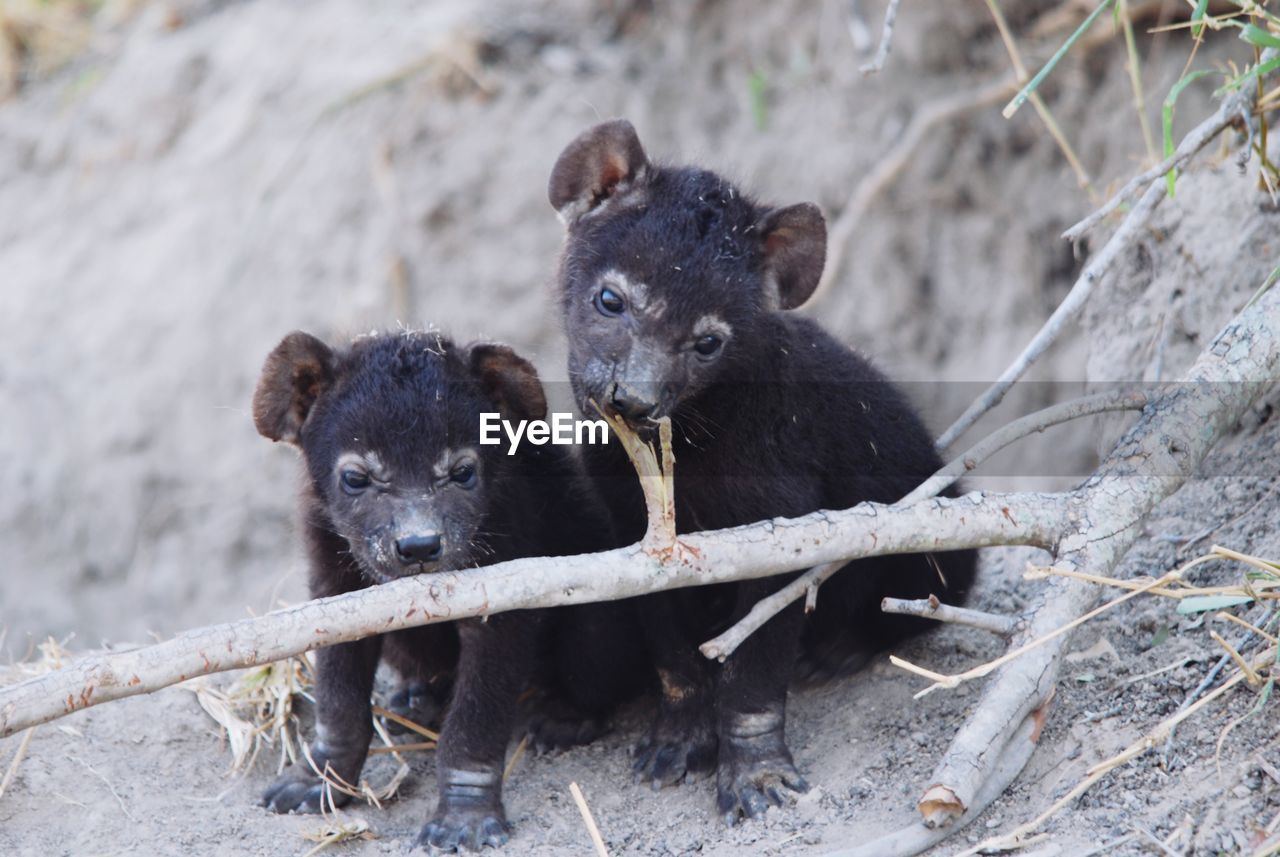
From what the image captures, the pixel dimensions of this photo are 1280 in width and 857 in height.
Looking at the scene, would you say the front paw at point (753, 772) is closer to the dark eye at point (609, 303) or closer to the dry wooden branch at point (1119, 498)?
Answer: the dry wooden branch at point (1119, 498)

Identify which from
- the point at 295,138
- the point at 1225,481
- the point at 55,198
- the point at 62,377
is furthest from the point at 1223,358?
the point at 55,198

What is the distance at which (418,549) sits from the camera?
392 centimetres

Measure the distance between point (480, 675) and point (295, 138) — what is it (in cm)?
525

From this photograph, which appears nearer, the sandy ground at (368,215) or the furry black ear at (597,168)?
the furry black ear at (597,168)

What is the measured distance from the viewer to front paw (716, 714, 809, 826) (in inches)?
166

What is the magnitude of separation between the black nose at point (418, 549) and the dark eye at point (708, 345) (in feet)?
3.27

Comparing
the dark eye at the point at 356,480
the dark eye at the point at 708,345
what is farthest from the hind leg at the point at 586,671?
the dark eye at the point at 708,345

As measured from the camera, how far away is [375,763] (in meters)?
4.82

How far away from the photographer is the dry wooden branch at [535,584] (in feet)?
10.5

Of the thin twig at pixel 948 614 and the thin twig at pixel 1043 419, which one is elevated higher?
the thin twig at pixel 1043 419

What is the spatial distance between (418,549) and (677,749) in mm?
1252

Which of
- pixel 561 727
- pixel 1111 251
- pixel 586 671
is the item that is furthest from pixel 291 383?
pixel 1111 251

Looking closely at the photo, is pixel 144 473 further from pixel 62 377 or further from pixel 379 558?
pixel 379 558

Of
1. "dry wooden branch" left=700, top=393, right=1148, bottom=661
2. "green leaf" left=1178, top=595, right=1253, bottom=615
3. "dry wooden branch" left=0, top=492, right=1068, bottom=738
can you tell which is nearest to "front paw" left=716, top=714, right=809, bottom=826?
"dry wooden branch" left=700, top=393, right=1148, bottom=661
